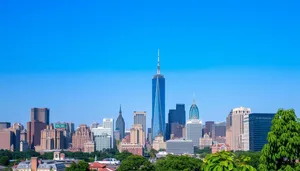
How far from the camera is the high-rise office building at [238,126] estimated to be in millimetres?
176000

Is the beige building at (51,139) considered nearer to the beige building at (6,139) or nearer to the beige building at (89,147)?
the beige building at (6,139)

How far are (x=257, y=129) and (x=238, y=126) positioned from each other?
18531 millimetres

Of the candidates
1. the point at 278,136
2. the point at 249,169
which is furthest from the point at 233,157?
the point at 278,136

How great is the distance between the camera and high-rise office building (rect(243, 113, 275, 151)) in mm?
159625

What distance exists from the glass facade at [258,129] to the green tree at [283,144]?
473ft

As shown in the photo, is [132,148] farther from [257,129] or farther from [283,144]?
[283,144]

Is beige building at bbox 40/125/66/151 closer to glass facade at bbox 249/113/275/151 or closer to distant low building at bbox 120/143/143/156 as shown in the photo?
distant low building at bbox 120/143/143/156

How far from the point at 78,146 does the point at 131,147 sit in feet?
103

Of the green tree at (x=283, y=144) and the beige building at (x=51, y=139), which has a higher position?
the green tree at (x=283, y=144)

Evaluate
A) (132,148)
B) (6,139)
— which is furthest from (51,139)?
(132,148)

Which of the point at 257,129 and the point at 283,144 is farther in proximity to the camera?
the point at 257,129

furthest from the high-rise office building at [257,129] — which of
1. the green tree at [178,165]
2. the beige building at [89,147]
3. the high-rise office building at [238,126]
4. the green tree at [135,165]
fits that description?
the green tree at [135,165]

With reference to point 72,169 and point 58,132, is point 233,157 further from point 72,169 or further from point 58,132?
point 58,132

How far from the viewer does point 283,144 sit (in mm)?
16609
